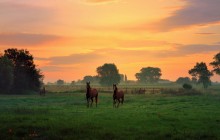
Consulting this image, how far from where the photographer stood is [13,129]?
2083 centimetres

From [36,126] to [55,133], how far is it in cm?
278

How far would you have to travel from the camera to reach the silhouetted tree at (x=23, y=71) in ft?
305

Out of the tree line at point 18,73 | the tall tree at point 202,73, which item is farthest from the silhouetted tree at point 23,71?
the tall tree at point 202,73

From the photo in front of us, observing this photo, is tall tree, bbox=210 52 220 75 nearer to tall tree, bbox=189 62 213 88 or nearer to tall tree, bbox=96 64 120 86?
tall tree, bbox=189 62 213 88

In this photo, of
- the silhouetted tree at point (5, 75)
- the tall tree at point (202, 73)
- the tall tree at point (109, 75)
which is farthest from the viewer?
the tall tree at point (109, 75)

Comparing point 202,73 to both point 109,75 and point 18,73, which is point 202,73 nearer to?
point 109,75

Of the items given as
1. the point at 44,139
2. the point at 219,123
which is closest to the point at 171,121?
the point at 219,123

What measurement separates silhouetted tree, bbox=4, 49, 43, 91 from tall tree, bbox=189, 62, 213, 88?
A: 8004 cm

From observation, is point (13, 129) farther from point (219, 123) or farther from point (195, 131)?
point (219, 123)

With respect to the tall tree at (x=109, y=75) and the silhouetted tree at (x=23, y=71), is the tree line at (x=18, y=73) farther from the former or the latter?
the tall tree at (x=109, y=75)

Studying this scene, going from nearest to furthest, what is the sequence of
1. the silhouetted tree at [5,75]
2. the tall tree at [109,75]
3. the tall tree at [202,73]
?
1. the silhouetted tree at [5,75]
2. the tall tree at [202,73]
3. the tall tree at [109,75]

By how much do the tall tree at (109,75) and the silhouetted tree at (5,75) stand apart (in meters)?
107

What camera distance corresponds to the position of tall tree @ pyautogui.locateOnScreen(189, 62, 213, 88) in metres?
146

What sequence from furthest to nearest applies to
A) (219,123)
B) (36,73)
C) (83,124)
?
1. (36,73)
2. (219,123)
3. (83,124)
